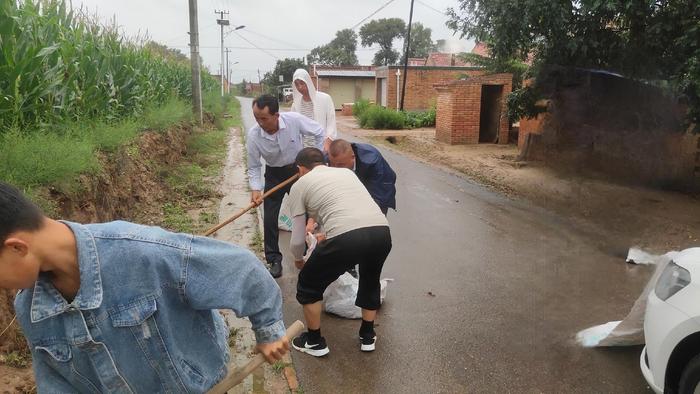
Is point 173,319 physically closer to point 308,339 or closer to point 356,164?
point 308,339

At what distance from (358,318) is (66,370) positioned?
2.84m

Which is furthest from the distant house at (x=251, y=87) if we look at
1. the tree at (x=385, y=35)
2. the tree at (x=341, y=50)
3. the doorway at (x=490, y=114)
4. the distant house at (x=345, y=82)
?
the doorway at (x=490, y=114)

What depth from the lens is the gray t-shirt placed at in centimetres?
314

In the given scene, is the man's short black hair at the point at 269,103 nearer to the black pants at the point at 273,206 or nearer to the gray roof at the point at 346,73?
the black pants at the point at 273,206

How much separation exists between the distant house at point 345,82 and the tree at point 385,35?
18.4 m

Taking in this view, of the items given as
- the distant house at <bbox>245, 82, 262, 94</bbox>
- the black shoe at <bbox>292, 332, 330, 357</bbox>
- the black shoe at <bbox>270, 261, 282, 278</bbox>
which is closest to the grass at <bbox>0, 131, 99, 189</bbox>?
the black shoe at <bbox>270, 261, 282, 278</bbox>

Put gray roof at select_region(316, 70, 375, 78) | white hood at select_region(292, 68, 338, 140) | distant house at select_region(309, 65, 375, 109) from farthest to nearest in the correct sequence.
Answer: distant house at select_region(309, 65, 375, 109), gray roof at select_region(316, 70, 375, 78), white hood at select_region(292, 68, 338, 140)

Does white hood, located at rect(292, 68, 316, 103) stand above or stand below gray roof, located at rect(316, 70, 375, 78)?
below

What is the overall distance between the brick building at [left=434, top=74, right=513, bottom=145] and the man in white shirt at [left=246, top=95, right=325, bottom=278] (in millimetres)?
11525

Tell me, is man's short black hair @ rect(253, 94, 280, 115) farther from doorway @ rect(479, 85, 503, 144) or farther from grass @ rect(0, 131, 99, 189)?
doorway @ rect(479, 85, 503, 144)

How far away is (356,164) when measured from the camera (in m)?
4.03

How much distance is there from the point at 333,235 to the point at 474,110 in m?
13.7

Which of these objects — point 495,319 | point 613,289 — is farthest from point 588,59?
point 495,319

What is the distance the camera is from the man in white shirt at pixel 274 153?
4.65 metres
